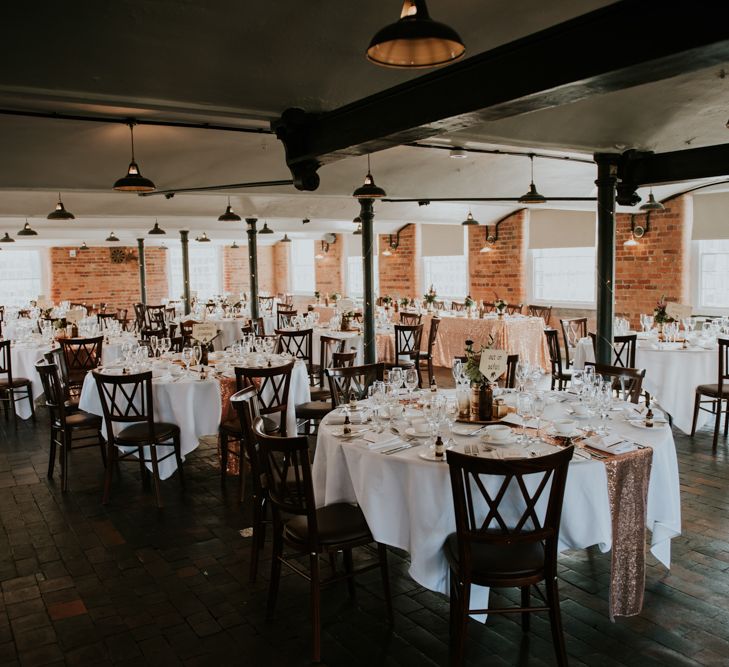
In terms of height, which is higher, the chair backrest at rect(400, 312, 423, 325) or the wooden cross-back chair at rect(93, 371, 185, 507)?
the chair backrest at rect(400, 312, 423, 325)

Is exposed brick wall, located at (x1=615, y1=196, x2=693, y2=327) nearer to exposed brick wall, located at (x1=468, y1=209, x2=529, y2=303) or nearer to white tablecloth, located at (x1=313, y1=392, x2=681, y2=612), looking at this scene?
exposed brick wall, located at (x1=468, y1=209, x2=529, y2=303)

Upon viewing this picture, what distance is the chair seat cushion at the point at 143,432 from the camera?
17.0 feet

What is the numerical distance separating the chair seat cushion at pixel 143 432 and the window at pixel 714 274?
30.2ft

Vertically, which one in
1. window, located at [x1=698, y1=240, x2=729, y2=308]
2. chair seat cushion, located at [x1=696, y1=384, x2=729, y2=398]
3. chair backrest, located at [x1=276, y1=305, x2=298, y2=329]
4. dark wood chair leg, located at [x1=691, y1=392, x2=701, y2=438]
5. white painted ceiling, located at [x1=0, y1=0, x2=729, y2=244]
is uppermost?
white painted ceiling, located at [x1=0, y1=0, x2=729, y2=244]

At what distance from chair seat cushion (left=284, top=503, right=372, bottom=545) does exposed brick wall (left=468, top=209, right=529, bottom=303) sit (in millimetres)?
10958

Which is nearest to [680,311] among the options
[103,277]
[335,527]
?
[335,527]

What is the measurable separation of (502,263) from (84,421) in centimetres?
1029

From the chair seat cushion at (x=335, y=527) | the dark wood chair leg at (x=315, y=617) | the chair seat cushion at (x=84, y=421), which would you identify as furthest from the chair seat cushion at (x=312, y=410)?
the dark wood chair leg at (x=315, y=617)

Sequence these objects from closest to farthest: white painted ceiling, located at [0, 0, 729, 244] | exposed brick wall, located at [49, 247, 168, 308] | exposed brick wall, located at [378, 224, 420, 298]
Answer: white painted ceiling, located at [0, 0, 729, 244] < exposed brick wall, located at [378, 224, 420, 298] < exposed brick wall, located at [49, 247, 168, 308]

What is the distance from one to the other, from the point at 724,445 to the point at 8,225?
1528cm

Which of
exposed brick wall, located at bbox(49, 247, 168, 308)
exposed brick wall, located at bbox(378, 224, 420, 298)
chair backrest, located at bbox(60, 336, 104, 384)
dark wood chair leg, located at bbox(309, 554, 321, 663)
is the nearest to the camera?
dark wood chair leg, located at bbox(309, 554, 321, 663)

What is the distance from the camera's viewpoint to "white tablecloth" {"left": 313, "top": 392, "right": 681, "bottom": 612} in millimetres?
3178

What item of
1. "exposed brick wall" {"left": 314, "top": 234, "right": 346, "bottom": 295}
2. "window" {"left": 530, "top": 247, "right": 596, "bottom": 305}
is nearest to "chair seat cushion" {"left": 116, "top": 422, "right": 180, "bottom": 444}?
"window" {"left": 530, "top": 247, "right": 596, "bottom": 305}

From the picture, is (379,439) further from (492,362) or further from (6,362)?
(6,362)
